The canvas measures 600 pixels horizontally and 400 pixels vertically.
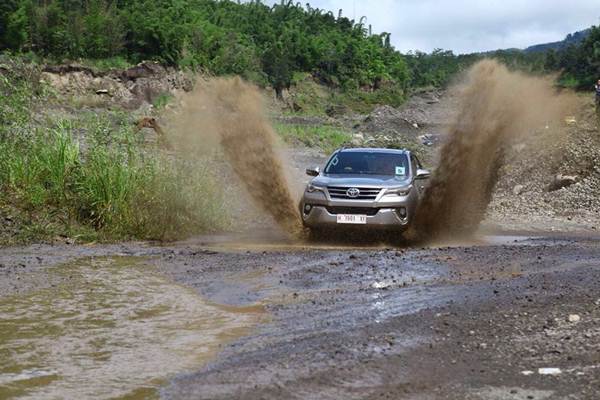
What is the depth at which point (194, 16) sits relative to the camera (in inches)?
4235

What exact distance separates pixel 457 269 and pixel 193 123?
9.60 metres

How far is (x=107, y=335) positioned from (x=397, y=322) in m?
2.52

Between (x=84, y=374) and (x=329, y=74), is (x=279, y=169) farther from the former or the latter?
(x=329, y=74)

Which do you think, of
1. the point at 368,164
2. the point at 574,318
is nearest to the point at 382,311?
the point at 574,318

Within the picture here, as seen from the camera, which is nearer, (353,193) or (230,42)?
(353,193)

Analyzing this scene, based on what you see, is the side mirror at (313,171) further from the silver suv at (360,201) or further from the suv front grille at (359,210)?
the suv front grille at (359,210)

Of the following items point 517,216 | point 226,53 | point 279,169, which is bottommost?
point 517,216

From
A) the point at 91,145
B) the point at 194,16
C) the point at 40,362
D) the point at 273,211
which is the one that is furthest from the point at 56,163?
the point at 194,16

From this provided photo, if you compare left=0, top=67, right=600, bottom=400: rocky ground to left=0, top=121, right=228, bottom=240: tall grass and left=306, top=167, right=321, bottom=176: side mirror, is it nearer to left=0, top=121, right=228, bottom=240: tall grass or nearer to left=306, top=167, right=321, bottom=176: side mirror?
left=0, top=121, right=228, bottom=240: tall grass

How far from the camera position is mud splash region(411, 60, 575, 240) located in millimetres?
14656

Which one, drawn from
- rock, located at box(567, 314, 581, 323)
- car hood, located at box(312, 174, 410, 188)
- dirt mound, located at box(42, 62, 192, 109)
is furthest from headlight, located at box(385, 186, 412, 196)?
dirt mound, located at box(42, 62, 192, 109)

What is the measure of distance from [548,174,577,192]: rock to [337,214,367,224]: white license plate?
10.6 m

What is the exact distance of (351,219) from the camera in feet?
42.1

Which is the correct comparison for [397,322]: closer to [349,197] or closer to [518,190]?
[349,197]
